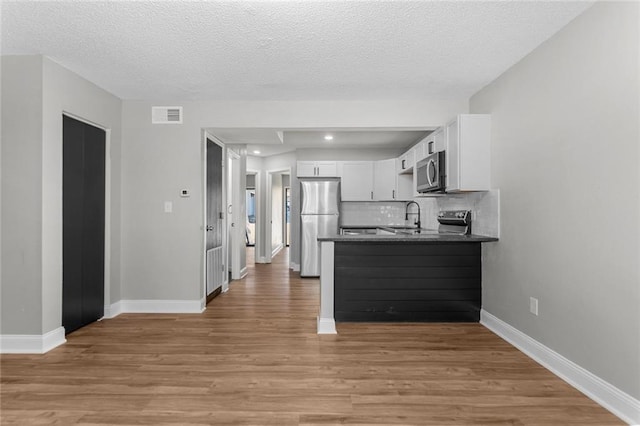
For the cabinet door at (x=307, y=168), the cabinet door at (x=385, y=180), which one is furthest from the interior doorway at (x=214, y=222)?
the cabinet door at (x=385, y=180)

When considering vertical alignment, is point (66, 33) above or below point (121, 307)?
above

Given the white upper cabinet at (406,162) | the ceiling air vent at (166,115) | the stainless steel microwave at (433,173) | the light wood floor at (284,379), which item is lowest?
the light wood floor at (284,379)

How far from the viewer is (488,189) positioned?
3424 millimetres

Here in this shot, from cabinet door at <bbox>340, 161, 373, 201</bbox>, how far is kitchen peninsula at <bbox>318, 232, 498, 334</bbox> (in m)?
2.76

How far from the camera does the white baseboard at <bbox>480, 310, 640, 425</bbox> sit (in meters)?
1.90

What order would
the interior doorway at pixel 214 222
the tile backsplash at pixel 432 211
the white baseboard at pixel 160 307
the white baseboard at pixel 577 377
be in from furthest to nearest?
the interior doorway at pixel 214 222
the white baseboard at pixel 160 307
the tile backsplash at pixel 432 211
the white baseboard at pixel 577 377

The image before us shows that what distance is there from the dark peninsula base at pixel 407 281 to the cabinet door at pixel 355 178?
279cm

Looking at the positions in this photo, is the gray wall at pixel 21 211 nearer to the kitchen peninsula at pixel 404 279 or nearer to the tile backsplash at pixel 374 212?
the kitchen peninsula at pixel 404 279

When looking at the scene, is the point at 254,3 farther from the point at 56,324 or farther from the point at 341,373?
the point at 56,324

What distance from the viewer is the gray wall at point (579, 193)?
1897 mm

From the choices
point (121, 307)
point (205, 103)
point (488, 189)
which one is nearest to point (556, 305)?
point (488, 189)

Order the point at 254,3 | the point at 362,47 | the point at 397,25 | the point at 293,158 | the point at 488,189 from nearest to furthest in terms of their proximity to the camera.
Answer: the point at 254,3 < the point at 397,25 < the point at 362,47 < the point at 488,189 < the point at 293,158

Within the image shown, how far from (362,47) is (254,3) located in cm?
93

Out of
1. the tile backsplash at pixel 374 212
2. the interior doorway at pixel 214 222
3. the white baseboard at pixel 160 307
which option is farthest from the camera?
the tile backsplash at pixel 374 212
